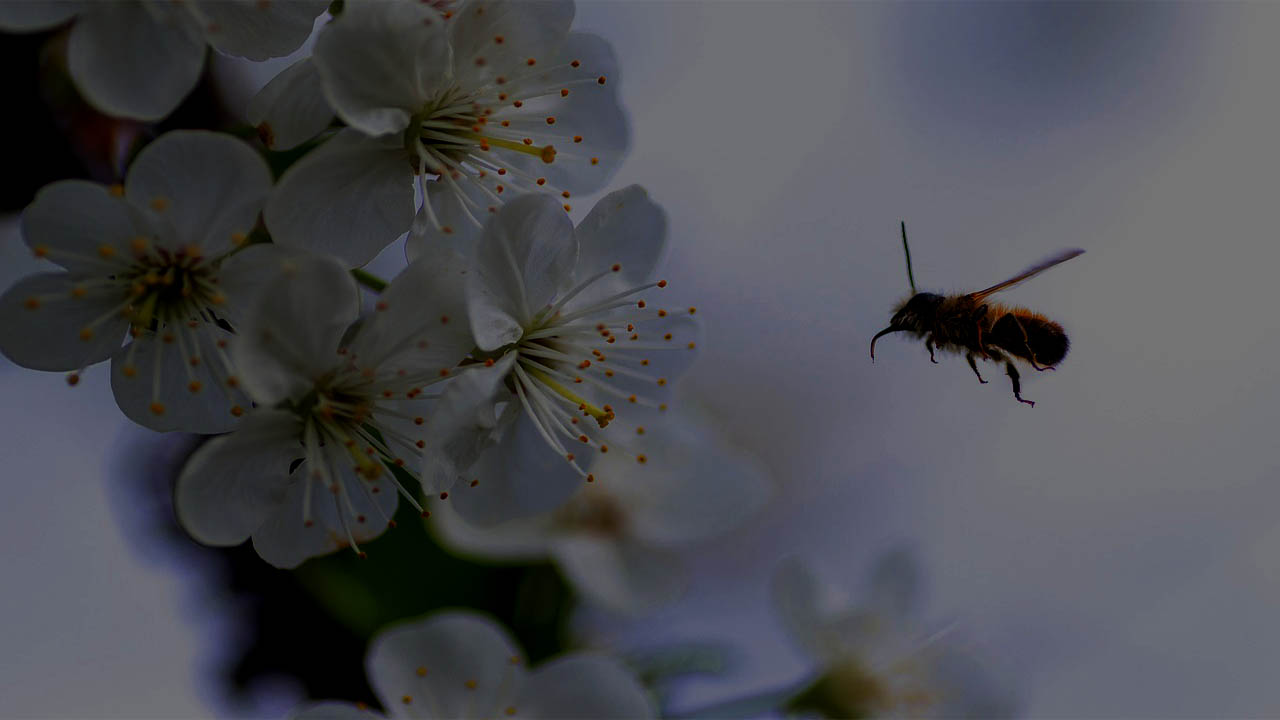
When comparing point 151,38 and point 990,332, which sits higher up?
point 990,332

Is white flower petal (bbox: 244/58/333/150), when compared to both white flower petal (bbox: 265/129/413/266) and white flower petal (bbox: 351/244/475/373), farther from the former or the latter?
white flower petal (bbox: 351/244/475/373)

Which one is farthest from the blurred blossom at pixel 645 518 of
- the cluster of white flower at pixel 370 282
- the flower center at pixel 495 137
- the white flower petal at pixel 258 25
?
the white flower petal at pixel 258 25

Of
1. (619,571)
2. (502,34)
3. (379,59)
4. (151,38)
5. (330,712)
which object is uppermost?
(502,34)

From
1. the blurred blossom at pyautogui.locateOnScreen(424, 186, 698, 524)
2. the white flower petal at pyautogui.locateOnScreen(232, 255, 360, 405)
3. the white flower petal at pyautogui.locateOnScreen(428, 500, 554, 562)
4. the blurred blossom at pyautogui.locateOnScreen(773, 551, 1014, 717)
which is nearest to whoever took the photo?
the white flower petal at pyautogui.locateOnScreen(232, 255, 360, 405)

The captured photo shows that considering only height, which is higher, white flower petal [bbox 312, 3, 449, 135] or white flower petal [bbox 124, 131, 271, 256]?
white flower petal [bbox 312, 3, 449, 135]

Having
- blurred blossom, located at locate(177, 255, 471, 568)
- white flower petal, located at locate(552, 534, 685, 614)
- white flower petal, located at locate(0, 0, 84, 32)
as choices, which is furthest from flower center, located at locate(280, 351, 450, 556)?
white flower petal, located at locate(552, 534, 685, 614)

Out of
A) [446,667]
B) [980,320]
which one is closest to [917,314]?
[980,320]

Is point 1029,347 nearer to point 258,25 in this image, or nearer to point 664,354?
point 664,354

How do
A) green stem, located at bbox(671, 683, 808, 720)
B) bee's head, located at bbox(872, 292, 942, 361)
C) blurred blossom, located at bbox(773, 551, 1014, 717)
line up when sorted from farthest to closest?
blurred blossom, located at bbox(773, 551, 1014, 717), green stem, located at bbox(671, 683, 808, 720), bee's head, located at bbox(872, 292, 942, 361)
